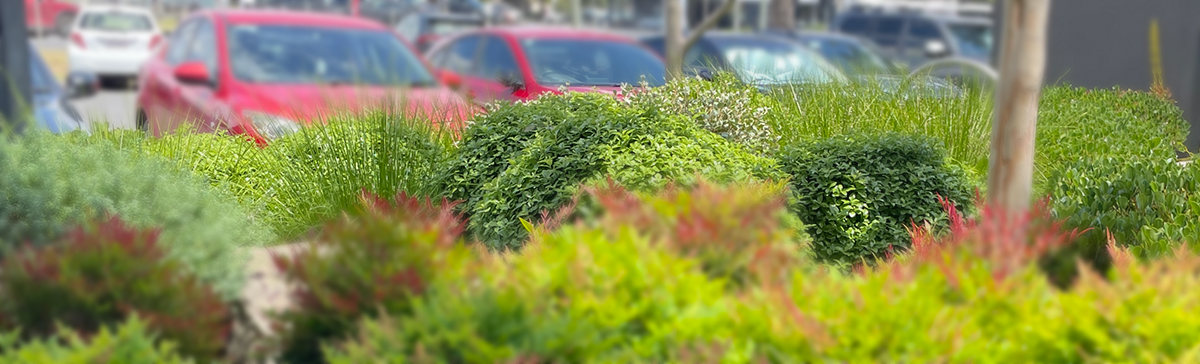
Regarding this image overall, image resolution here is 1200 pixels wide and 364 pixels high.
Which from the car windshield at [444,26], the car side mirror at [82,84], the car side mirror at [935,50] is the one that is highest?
the car windshield at [444,26]

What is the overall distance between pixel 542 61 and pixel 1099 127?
4098mm

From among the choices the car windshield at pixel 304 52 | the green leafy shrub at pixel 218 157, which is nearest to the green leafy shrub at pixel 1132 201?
the green leafy shrub at pixel 218 157

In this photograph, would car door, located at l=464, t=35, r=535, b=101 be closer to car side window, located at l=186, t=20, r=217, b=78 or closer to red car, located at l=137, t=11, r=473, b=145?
red car, located at l=137, t=11, r=473, b=145

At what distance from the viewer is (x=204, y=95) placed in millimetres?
6988

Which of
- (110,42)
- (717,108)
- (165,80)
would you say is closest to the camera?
(717,108)

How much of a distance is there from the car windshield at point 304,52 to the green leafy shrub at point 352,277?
499 cm

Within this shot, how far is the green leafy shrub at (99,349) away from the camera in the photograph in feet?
5.87

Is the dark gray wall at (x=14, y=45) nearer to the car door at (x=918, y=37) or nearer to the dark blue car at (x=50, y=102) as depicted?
the dark blue car at (x=50, y=102)

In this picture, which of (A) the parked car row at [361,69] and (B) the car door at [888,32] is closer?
(A) the parked car row at [361,69]

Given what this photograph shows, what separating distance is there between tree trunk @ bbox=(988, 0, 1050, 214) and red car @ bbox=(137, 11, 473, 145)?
279 centimetres

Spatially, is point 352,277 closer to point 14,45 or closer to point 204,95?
point 14,45

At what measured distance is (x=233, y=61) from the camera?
740 centimetres

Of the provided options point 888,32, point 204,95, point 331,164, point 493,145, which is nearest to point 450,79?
point 204,95

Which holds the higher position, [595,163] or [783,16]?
[595,163]
